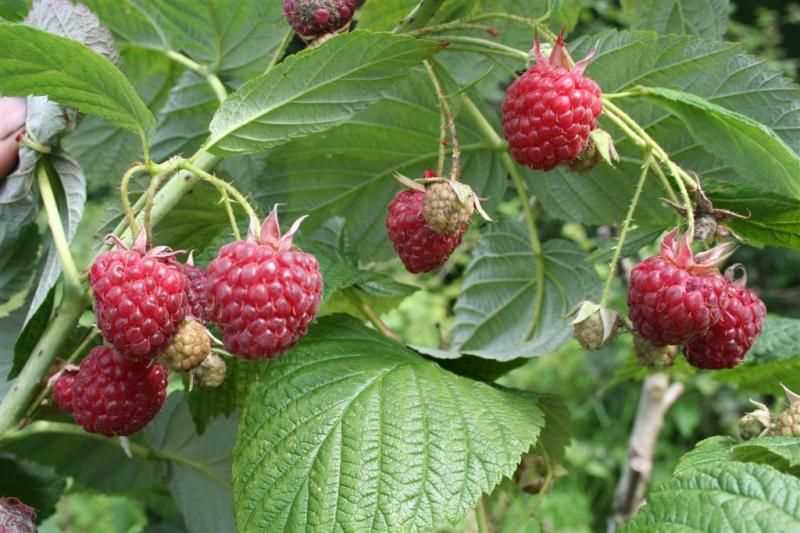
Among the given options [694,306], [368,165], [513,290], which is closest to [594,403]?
[513,290]

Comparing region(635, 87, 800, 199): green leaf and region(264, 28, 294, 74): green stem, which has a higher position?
region(264, 28, 294, 74): green stem

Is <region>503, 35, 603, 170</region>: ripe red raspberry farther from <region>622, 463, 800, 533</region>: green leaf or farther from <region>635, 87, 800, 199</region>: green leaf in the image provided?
<region>622, 463, 800, 533</region>: green leaf

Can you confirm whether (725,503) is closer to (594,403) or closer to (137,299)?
(137,299)

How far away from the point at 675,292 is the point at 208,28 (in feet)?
1.62

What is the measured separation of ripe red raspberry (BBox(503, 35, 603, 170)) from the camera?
85cm

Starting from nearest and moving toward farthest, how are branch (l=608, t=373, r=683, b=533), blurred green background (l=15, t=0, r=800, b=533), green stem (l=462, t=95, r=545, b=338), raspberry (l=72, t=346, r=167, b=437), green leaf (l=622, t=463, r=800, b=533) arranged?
green leaf (l=622, t=463, r=800, b=533), raspberry (l=72, t=346, r=167, b=437), green stem (l=462, t=95, r=545, b=338), branch (l=608, t=373, r=683, b=533), blurred green background (l=15, t=0, r=800, b=533)

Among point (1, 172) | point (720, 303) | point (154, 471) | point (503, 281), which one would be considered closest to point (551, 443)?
point (503, 281)

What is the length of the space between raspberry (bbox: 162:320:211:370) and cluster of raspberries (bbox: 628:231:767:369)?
0.33 m

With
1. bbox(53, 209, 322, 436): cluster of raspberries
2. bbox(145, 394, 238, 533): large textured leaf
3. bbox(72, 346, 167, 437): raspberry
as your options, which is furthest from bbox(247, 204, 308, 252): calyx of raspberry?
bbox(145, 394, 238, 533): large textured leaf

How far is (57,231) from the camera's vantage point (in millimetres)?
840

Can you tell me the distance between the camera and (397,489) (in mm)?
765

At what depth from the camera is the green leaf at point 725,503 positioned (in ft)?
2.24

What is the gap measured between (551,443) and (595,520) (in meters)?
2.71

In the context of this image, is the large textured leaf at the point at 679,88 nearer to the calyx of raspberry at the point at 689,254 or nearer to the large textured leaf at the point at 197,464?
the calyx of raspberry at the point at 689,254
